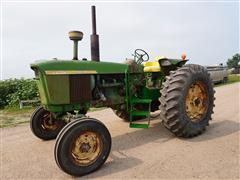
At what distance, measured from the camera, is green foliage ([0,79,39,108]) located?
1026 cm

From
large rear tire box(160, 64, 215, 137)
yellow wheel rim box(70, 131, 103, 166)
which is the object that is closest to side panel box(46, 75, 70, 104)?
yellow wheel rim box(70, 131, 103, 166)

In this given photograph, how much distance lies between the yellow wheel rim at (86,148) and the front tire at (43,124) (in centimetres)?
163

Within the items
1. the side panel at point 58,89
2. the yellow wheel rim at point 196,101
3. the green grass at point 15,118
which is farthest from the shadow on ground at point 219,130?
the green grass at point 15,118

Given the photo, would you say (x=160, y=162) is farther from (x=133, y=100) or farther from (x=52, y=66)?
(x=52, y=66)

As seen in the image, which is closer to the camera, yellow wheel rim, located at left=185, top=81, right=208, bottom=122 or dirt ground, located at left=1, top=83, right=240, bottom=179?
dirt ground, located at left=1, top=83, right=240, bottom=179

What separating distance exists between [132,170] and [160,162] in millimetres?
481

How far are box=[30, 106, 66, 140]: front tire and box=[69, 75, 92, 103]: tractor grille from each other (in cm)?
107

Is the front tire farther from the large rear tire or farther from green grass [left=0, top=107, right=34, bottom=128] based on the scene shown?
the large rear tire

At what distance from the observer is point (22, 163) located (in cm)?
367

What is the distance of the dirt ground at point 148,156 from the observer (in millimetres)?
3209

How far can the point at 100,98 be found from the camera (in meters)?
4.37

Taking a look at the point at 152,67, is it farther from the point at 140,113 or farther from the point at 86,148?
the point at 86,148

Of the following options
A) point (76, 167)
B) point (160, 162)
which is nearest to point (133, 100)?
point (160, 162)

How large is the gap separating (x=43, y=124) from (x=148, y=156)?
2292 millimetres
